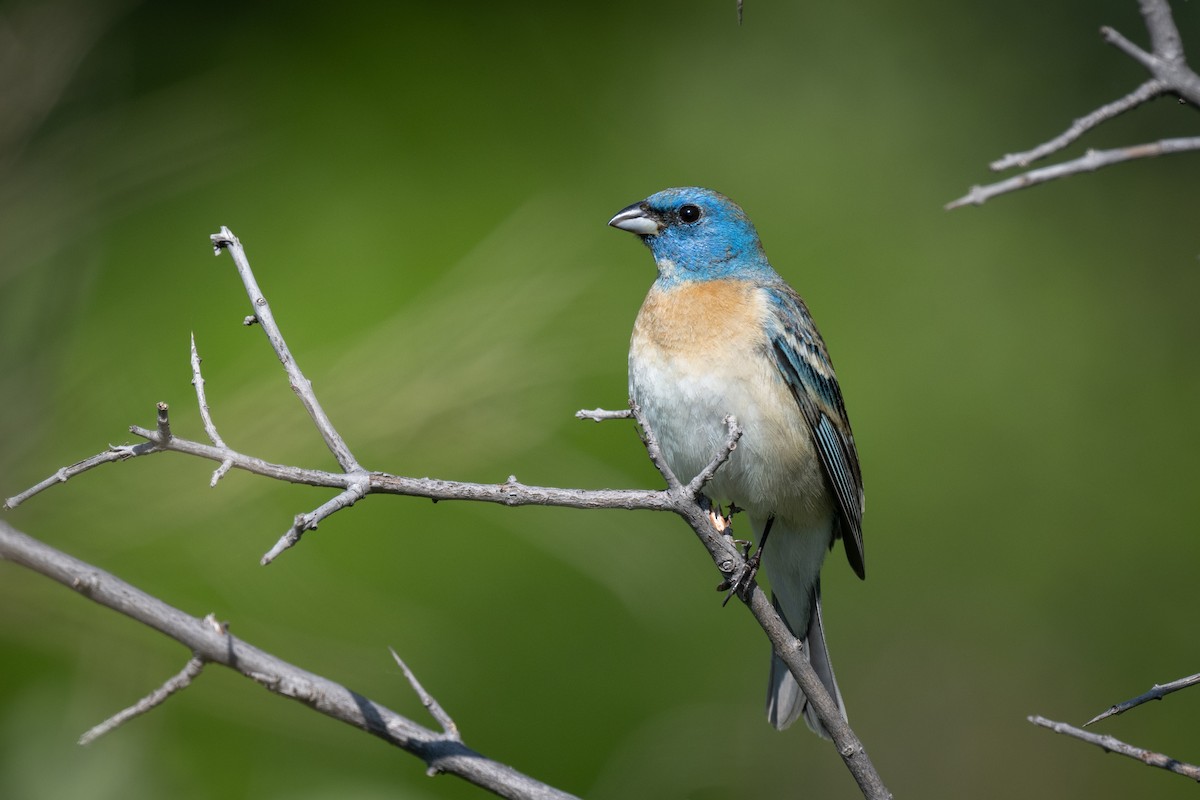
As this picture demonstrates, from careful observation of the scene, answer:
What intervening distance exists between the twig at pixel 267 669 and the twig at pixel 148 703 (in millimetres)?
30

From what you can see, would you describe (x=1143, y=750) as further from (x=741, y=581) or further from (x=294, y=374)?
(x=294, y=374)

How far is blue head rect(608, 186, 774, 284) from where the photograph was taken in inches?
116

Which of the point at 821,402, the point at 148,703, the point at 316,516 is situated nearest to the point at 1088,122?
the point at 316,516

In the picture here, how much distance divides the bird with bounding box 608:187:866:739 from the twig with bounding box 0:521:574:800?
919 millimetres

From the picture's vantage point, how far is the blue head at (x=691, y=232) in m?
2.95

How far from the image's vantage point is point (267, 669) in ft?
5.35

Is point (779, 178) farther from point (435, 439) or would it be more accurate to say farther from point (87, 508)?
point (87, 508)

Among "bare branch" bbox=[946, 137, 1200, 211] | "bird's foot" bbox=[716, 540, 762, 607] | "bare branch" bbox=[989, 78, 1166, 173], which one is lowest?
"bird's foot" bbox=[716, 540, 762, 607]

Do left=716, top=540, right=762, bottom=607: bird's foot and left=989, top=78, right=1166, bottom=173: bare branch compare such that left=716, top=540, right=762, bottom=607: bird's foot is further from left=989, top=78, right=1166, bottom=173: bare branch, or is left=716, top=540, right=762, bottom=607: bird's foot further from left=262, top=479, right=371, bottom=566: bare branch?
left=989, top=78, right=1166, bottom=173: bare branch

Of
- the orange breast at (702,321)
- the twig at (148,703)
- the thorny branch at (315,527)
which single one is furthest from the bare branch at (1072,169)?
the orange breast at (702,321)

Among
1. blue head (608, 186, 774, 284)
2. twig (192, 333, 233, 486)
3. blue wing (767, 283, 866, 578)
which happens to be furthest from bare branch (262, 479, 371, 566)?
blue head (608, 186, 774, 284)

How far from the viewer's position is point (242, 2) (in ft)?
10.0

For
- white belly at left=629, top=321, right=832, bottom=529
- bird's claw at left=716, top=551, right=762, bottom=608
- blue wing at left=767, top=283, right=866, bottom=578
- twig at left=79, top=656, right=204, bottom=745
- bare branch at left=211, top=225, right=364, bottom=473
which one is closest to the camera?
twig at left=79, top=656, right=204, bottom=745

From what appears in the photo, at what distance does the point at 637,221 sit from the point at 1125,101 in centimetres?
173
